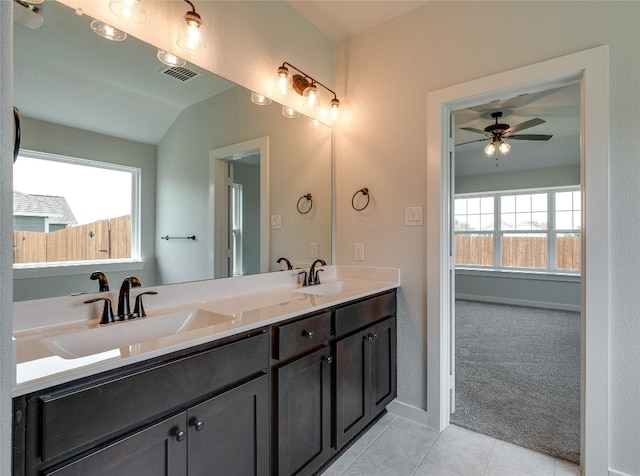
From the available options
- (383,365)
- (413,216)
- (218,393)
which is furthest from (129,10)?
(383,365)

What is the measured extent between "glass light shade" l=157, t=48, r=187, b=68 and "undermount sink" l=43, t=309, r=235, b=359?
3.83 ft

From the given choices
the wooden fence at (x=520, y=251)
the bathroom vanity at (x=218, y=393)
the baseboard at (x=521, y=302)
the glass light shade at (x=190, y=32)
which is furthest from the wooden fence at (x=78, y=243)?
the baseboard at (x=521, y=302)

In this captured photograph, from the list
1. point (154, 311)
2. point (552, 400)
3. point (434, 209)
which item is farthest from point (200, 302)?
point (552, 400)

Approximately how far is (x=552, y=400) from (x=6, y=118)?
332 centimetres

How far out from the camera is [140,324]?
4.17 ft

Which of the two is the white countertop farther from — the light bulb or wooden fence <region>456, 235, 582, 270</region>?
Result: wooden fence <region>456, 235, 582, 270</region>

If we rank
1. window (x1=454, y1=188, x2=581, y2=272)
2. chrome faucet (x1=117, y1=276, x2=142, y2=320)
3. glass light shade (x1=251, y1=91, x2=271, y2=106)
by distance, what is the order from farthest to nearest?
window (x1=454, y1=188, x2=581, y2=272) → glass light shade (x1=251, y1=91, x2=271, y2=106) → chrome faucet (x1=117, y1=276, x2=142, y2=320)

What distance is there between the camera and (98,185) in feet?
4.64

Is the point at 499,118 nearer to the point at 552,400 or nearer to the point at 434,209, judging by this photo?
the point at 434,209

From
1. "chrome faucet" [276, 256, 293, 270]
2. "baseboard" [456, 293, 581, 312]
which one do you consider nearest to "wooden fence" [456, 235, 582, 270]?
"baseboard" [456, 293, 581, 312]

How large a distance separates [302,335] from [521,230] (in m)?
5.84

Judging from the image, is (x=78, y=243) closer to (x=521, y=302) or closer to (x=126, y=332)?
(x=126, y=332)

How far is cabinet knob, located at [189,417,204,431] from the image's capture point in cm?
106

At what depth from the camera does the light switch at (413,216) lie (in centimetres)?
218
